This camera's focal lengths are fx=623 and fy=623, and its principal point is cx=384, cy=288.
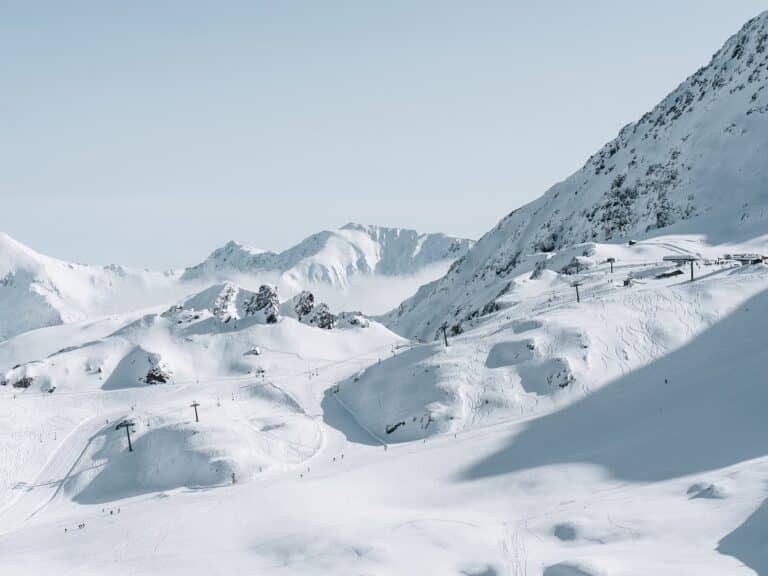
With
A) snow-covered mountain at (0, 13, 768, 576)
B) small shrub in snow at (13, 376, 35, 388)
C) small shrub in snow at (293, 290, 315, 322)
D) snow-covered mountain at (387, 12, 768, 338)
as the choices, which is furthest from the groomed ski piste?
snow-covered mountain at (387, 12, 768, 338)

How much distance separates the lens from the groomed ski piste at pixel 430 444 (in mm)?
27797

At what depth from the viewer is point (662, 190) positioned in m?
127

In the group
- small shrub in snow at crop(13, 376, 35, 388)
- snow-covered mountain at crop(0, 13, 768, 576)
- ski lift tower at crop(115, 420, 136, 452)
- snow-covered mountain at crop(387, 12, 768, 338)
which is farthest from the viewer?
snow-covered mountain at crop(387, 12, 768, 338)

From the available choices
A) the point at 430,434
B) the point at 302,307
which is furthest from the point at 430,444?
the point at 302,307

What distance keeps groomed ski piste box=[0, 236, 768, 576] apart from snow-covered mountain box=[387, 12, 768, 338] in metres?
24.2

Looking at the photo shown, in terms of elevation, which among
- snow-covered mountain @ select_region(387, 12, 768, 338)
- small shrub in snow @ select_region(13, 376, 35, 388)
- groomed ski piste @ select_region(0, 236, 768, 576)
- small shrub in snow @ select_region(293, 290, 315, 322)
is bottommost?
groomed ski piste @ select_region(0, 236, 768, 576)

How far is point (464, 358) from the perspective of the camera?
59.9 meters

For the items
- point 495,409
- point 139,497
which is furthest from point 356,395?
point 139,497

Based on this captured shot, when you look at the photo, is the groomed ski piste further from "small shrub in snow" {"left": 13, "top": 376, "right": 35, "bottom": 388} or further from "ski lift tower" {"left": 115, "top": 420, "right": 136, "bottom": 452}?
"small shrub in snow" {"left": 13, "top": 376, "right": 35, "bottom": 388}

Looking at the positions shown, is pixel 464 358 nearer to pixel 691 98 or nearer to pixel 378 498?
pixel 378 498

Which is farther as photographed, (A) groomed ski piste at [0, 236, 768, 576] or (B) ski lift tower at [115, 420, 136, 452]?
(B) ski lift tower at [115, 420, 136, 452]

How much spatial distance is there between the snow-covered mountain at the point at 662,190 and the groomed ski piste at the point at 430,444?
24.2 meters

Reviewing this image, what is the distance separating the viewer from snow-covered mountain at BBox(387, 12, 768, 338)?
109812 mm

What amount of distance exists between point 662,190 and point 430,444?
99.8 m
